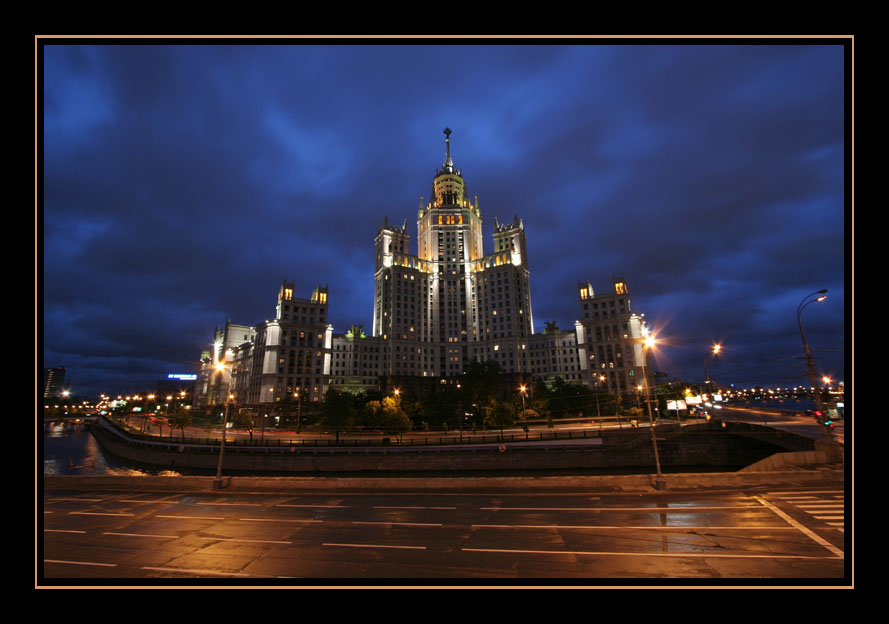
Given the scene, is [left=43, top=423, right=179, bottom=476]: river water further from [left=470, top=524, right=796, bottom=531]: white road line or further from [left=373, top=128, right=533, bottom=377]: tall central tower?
[left=373, top=128, right=533, bottom=377]: tall central tower

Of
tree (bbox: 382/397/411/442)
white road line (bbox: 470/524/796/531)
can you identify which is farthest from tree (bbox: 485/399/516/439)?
white road line (bbox: 470/524/796/531)

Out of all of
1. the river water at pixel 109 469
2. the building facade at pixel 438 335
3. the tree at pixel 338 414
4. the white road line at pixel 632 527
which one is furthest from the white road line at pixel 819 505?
the building facade at pixel 438 335

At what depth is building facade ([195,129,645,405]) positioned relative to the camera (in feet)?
431

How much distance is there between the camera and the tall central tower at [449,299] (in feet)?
538

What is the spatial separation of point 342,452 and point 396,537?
40.2 m

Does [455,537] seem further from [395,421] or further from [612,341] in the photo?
[612,341]

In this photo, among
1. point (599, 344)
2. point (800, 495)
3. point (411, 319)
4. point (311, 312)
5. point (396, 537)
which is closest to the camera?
point (396, 537)

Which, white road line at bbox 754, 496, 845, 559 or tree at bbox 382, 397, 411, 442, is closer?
white road line at bbox 754, 496, 845, 559

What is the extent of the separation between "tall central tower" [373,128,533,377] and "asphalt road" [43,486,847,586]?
133453 millimetres

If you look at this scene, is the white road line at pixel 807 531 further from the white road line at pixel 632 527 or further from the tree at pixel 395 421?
the tree at pixel 395 421

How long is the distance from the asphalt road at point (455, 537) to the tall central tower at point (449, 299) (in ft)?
438
